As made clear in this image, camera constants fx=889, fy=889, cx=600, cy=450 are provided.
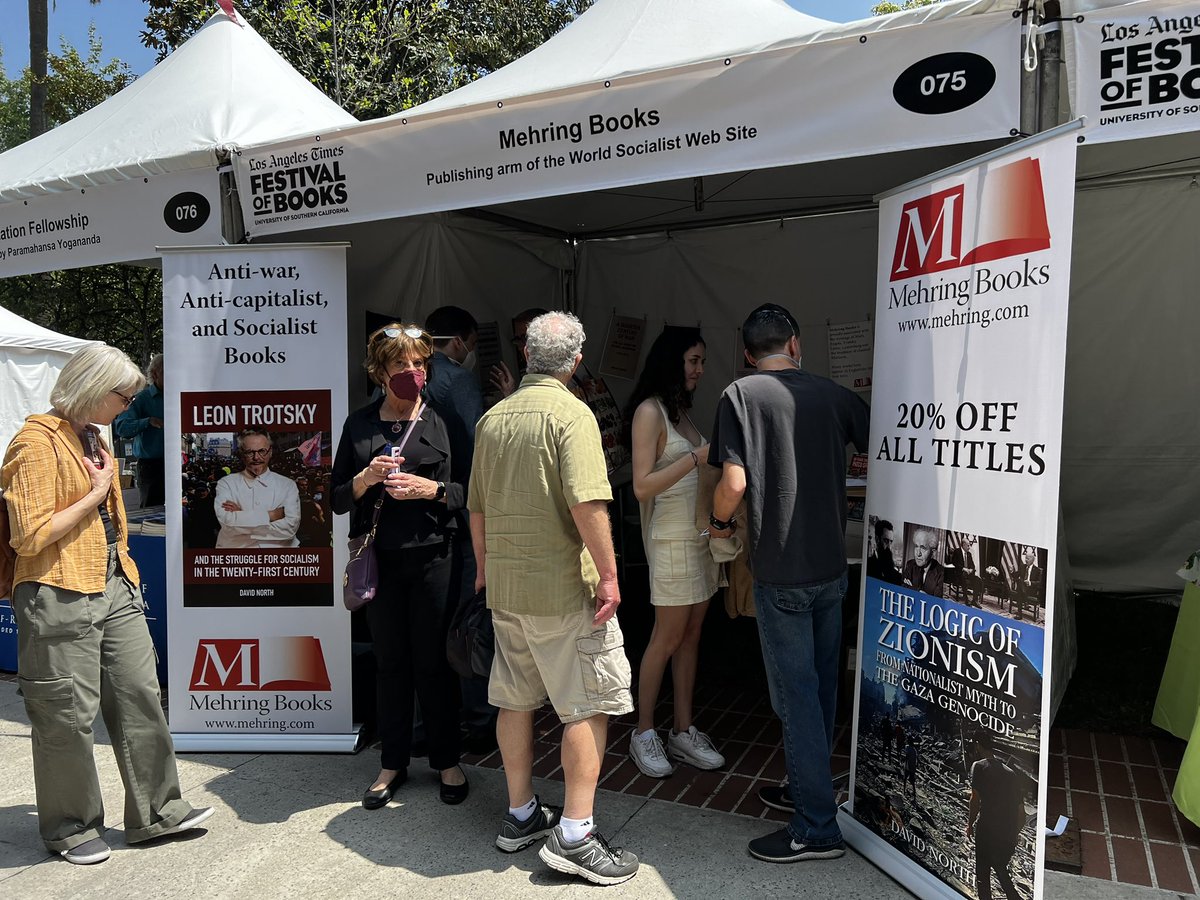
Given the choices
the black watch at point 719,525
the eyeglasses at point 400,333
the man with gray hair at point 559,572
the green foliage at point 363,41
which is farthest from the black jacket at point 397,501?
the green foliage at point 363,41

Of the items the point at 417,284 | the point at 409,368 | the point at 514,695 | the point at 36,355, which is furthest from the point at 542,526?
the point at 36,355

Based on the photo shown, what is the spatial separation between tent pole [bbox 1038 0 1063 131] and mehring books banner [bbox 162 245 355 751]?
2765 mm

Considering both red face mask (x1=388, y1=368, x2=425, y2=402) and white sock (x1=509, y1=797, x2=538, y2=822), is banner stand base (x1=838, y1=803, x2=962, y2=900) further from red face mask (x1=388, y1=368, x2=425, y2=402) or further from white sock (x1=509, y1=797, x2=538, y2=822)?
red face mask (x1=388, y1=368, x2=425, y2=402)

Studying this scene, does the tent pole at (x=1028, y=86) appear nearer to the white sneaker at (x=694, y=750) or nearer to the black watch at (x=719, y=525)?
the black watch at (x=719, y=525)

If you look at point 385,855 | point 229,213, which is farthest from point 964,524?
point 229,213

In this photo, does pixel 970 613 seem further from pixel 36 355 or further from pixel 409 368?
pixel 36 355

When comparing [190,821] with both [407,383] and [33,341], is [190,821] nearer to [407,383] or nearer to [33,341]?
[407,383]

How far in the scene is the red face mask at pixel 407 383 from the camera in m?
3.22

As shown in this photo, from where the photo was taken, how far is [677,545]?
135 inches

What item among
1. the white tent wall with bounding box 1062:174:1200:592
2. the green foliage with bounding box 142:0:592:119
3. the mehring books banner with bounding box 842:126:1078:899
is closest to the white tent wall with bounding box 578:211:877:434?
the white tent wall with bounding box 1062:174:1200:592

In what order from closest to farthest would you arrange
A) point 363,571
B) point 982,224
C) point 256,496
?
point 982,224 → point 363,571 → point 256,496

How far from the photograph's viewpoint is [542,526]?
2.71 metres

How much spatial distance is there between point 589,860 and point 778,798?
0.84 meters

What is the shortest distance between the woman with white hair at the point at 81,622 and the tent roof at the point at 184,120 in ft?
5.98
